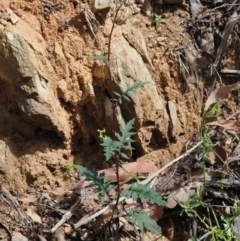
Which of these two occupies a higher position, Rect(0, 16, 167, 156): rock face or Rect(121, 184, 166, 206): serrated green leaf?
Rect(0, 16, 167, 156): rock face

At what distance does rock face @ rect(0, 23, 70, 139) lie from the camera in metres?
2.71

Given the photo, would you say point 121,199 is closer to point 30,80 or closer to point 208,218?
point 208,218

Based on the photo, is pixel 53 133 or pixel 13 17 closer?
pixel 13 17

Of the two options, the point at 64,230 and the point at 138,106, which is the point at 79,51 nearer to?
the point at 138,106

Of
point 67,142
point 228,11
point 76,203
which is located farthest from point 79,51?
point 228,11

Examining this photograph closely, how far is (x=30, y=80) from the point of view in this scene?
9.06ft

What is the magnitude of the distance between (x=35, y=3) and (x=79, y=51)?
36 centimetres

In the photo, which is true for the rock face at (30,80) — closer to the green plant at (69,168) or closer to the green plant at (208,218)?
the green plant at (69,168)

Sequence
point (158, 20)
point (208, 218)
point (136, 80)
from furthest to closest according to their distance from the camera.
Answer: point (158, 20) < point (136, 80) < point (208, 218)

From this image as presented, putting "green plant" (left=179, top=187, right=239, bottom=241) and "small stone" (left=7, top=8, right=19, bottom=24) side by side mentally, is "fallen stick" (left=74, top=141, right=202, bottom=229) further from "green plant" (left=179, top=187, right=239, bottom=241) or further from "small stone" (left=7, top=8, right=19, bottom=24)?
"small stone" (left=7, top=8, right=19, bottom=24)

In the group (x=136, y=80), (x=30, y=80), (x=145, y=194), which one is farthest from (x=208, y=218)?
(x=30, y=80)

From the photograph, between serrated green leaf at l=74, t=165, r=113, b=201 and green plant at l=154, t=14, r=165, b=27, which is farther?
green plant at l=154, t=14, r=165, b=27

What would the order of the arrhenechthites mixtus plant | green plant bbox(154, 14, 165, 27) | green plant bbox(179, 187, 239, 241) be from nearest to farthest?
the arrhenechthites mixtus plant < green plant bbox(179, 187, 239, 241) < green plant bbox(154, 14, 165, 27)

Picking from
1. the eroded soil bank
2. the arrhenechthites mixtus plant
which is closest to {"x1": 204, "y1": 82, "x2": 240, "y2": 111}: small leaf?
the eroded soil bank
